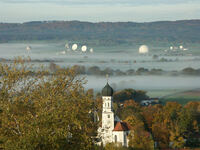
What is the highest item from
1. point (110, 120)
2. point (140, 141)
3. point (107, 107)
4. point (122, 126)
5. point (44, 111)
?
point (44, 111)

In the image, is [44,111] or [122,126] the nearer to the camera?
[44,111]

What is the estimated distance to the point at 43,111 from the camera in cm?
2447

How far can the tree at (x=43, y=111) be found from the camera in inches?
918

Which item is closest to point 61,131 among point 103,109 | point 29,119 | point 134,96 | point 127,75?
point 29,119

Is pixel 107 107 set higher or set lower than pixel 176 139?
higher

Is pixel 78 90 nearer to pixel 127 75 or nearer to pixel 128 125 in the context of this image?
pixel 128 125

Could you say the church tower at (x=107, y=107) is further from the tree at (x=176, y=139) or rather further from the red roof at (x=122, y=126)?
the tree at (x=176, y=139)

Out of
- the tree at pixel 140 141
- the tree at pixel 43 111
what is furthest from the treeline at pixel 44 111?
the tree at pixel 140 141

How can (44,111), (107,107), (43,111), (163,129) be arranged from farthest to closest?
(163,129)
(107,107)
(44,111)
(43,111)

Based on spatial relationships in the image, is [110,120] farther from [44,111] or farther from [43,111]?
[43,111]

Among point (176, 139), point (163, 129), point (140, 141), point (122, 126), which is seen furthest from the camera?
point (163, 129)

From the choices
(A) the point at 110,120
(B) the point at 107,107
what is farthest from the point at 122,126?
(B) the point at 107,107

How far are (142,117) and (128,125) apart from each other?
829 cm

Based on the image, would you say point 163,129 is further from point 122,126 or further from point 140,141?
point 140,141
